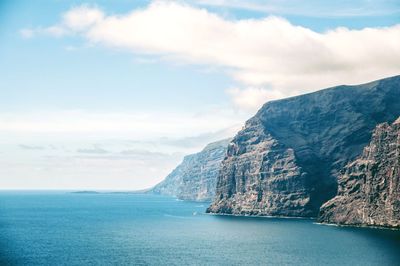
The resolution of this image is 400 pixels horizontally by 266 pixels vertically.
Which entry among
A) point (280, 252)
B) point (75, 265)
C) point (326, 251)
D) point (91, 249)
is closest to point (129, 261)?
point (75, 265)

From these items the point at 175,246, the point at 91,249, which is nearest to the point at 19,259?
the point at 91,249

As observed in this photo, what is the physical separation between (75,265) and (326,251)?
82.3 metres

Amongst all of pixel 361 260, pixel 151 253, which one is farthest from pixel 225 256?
pixel 361 260

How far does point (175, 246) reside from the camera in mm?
198500

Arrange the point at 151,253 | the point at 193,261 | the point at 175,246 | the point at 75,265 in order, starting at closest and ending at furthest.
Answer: the point at 75,265 → the point at 193,261 → the point at 151,253 → the point at 175,246

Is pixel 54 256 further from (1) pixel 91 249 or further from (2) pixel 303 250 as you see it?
(2) pixel 303 250

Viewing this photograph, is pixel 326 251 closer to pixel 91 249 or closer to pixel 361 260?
pixel 361 260

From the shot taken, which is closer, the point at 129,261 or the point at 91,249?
the point at 129,261

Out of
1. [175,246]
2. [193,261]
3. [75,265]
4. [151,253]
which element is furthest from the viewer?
[175,246]

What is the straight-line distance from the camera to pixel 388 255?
550ft

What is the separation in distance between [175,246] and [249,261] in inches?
1631

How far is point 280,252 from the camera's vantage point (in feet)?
601

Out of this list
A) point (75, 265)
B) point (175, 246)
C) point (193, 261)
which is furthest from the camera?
point (175, 246)

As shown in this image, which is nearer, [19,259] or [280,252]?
[19,259]
